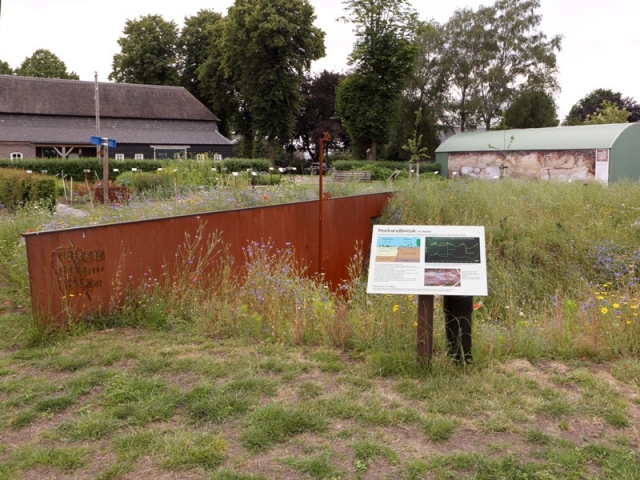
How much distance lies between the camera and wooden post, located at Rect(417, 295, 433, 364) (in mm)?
4473

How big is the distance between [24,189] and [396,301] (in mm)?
14253

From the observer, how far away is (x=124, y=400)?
402 centimetres

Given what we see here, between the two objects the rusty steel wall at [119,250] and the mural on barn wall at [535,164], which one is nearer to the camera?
the rusty steel wall at [119,250]

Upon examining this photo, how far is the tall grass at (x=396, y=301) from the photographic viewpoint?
5.19 meters

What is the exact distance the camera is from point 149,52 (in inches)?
2245

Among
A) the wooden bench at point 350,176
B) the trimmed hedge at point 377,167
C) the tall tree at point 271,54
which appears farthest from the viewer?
the tall tree at point 271,54

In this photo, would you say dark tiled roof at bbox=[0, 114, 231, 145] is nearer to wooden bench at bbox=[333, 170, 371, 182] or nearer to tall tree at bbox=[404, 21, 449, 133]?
tall tree at bbox=[404, 21, 449, 133]

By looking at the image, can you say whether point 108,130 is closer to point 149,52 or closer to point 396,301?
point 149,52

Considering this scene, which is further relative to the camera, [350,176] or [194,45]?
[194,45]

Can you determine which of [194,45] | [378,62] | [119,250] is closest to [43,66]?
[194,45]

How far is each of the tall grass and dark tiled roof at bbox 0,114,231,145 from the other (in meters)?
37.8

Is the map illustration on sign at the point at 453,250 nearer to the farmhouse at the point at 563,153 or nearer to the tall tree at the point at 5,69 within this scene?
the farmhouse at the point at 563,153

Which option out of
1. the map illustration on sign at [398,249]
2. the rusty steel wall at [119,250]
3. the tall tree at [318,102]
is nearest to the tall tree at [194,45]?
the tall tree at [318,102]

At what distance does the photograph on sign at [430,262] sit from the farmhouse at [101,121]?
4089 centimetres
